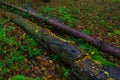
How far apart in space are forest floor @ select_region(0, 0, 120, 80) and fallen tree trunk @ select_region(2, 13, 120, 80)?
28 centimetres

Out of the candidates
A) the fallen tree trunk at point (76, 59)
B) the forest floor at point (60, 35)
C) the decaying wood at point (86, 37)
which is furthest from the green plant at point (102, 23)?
the fallen tree trunk at point (76, 59)

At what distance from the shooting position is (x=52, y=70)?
5.99 metres

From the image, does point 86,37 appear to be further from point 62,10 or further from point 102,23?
point 62,10

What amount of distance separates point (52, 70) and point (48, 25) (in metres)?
3.22

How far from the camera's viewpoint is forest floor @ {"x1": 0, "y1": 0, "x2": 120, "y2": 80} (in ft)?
19.3

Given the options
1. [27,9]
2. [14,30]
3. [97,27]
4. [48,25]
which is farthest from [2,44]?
[97,27]

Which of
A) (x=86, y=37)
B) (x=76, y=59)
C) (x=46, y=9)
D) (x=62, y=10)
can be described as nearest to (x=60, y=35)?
(x=86, y=37)

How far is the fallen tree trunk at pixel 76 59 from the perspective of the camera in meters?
4.86

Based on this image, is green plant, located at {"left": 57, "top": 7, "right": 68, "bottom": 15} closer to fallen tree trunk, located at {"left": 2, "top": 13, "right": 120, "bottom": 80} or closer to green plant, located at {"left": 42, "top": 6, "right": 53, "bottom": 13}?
green plant, located at {"left": 42, "top": 6, "right": 53, "bottom": 13}

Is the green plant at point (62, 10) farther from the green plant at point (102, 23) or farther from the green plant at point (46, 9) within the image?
the green plant at point (102, 23)

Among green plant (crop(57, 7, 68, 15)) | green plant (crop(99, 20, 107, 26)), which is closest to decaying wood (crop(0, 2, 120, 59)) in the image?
green plant (crop(57, 7, 68, 15))

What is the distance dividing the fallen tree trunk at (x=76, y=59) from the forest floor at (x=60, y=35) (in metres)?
0.28

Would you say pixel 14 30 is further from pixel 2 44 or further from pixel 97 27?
pixel 97 27

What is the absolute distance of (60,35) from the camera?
315 inches
